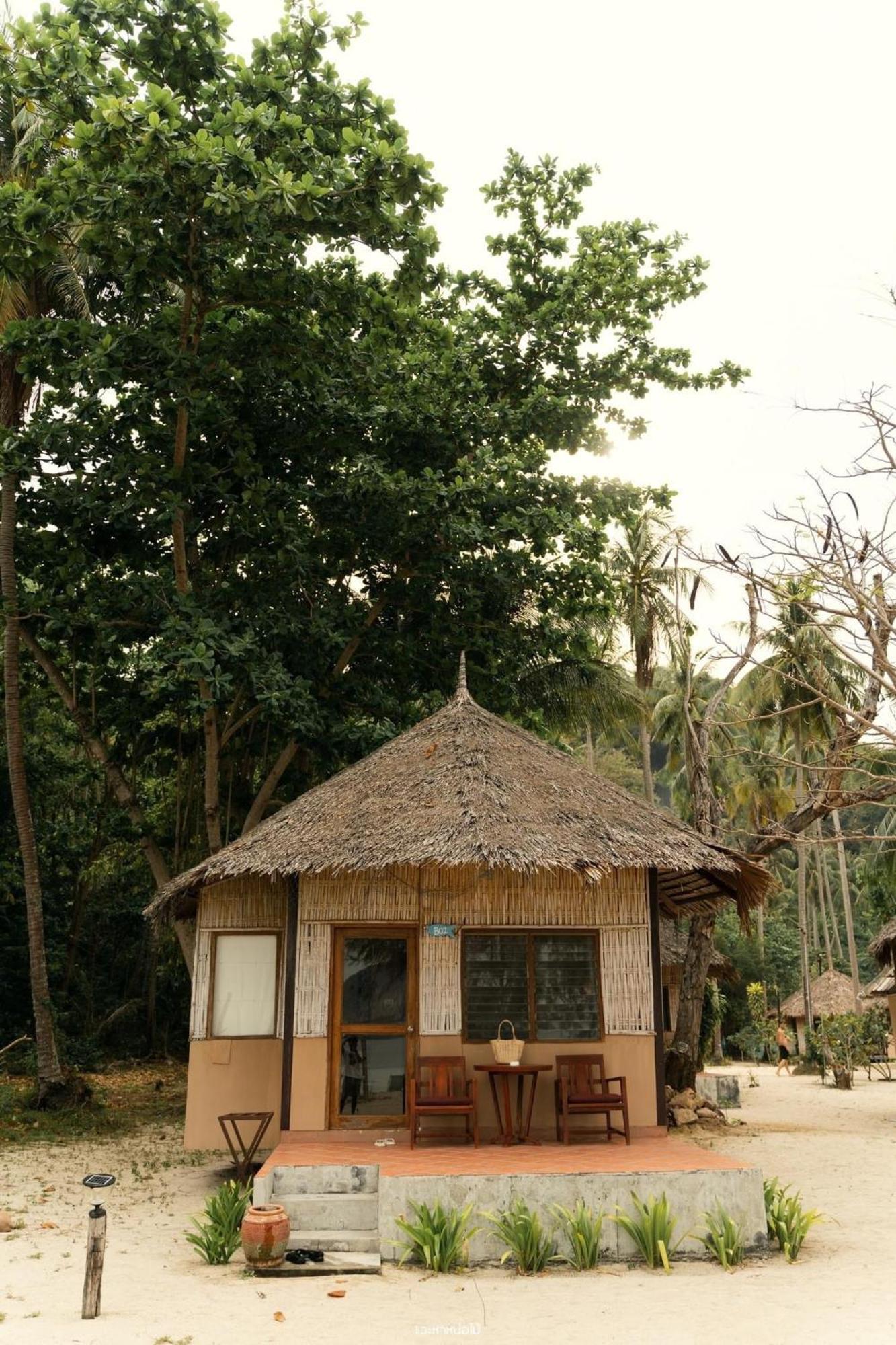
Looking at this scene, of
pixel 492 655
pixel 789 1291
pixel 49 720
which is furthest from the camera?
pixel 49 720

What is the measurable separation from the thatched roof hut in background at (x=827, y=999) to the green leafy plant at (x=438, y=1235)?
25003 mm

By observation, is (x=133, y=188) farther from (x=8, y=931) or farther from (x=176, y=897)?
(x=8, y=931)

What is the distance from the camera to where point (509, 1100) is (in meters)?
8.79

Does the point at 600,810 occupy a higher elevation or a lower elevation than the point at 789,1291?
higher

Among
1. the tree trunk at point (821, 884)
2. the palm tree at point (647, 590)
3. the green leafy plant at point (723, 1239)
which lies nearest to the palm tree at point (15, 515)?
the green leafy plant at point (723, 1239)

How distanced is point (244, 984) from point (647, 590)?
1395 centimetres

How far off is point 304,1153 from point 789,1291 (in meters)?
3.71

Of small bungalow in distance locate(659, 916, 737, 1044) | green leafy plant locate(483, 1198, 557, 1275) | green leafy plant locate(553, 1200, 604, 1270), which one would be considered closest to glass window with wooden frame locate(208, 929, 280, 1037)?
green leafy plant locate(483, 1198, 557, 1275)

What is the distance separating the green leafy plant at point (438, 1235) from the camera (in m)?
6.75

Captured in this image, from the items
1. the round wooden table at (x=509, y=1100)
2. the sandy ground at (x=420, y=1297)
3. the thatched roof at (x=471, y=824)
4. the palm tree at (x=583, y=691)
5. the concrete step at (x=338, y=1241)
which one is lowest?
the sandy ground at (x=420, y=1297)

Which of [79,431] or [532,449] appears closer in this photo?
[79,431]

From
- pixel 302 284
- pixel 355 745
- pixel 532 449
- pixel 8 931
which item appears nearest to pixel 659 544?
pixel 532 449

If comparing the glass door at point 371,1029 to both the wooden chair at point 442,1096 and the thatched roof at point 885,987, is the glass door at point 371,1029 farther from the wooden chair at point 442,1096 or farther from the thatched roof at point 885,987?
the thatched roof at point 885,987

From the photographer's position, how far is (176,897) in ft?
33.9
